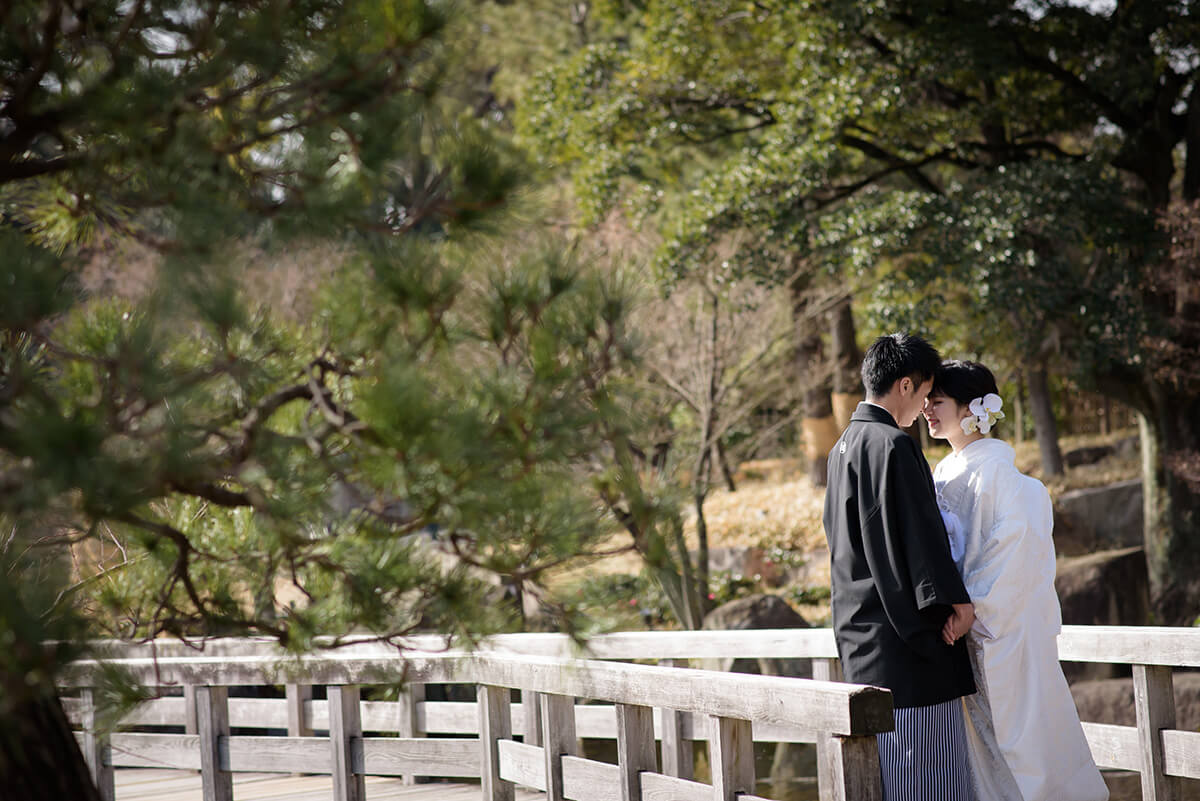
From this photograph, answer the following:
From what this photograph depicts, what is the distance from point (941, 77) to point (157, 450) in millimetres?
7494

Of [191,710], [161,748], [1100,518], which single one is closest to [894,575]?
[161,748]

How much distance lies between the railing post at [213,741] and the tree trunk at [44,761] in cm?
210

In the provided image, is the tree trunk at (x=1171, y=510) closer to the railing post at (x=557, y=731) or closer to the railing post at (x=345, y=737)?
the railing post at (x=557, y=731)

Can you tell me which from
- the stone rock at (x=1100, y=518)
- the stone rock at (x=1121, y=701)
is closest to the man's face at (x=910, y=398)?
the stone rock at (x=1121, y=701)

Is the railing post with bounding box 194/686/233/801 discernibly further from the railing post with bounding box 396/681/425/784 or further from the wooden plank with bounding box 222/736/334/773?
the railing post with bounding box 396/681/425/784

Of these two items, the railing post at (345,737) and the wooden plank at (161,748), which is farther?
the wooden plank at (161,748)

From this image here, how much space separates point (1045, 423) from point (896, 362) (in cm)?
1051

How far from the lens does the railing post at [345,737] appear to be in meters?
3.69

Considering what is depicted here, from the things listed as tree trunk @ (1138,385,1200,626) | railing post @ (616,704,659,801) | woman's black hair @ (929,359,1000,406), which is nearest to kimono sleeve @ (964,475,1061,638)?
woman's black hair @ (929,359,1000,406)

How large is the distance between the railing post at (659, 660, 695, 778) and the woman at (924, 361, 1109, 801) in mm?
1431

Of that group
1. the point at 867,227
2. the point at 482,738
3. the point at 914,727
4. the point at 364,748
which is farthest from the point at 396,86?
the point at 867,227

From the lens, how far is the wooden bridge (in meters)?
2.37

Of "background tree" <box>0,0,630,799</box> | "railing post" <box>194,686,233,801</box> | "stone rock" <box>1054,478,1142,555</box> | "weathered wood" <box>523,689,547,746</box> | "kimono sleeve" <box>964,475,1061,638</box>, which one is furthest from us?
"stone rock" <box>1054,478,1142,555</box>

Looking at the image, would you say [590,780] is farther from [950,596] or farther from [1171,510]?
[1171,510]
